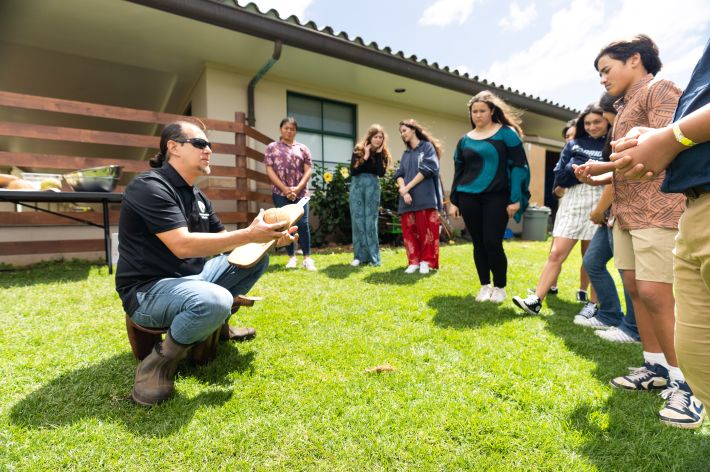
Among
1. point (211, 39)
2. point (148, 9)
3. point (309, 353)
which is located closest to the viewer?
point (309, 353)

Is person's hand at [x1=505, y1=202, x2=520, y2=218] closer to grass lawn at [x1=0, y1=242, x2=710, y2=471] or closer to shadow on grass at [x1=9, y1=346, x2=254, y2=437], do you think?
grass lawn at [x1=0, y1=242, x2=710, y2=471]

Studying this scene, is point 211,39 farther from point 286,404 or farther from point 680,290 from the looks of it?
point 680,290

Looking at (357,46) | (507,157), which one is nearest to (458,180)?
(507,157)

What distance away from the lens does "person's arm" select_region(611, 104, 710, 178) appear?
1020mm

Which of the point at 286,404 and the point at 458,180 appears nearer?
the point at 286,404

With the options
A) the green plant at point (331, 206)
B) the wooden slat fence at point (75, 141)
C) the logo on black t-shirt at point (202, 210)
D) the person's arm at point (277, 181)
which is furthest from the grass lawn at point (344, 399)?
the green plant at point (331, 206)

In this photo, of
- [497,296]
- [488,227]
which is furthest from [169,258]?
[497,296]

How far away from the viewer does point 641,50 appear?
6.48 feet

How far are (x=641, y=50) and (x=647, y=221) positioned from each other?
2.99 ft

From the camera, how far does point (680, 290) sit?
1.19 metres

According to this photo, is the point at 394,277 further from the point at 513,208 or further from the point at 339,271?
the point at 513,208

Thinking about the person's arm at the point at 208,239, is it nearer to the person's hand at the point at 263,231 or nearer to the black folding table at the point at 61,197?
the person's hand at the point at 263,231

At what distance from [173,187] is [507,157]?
294 cm

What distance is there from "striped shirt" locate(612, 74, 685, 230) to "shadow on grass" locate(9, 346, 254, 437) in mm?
2331
